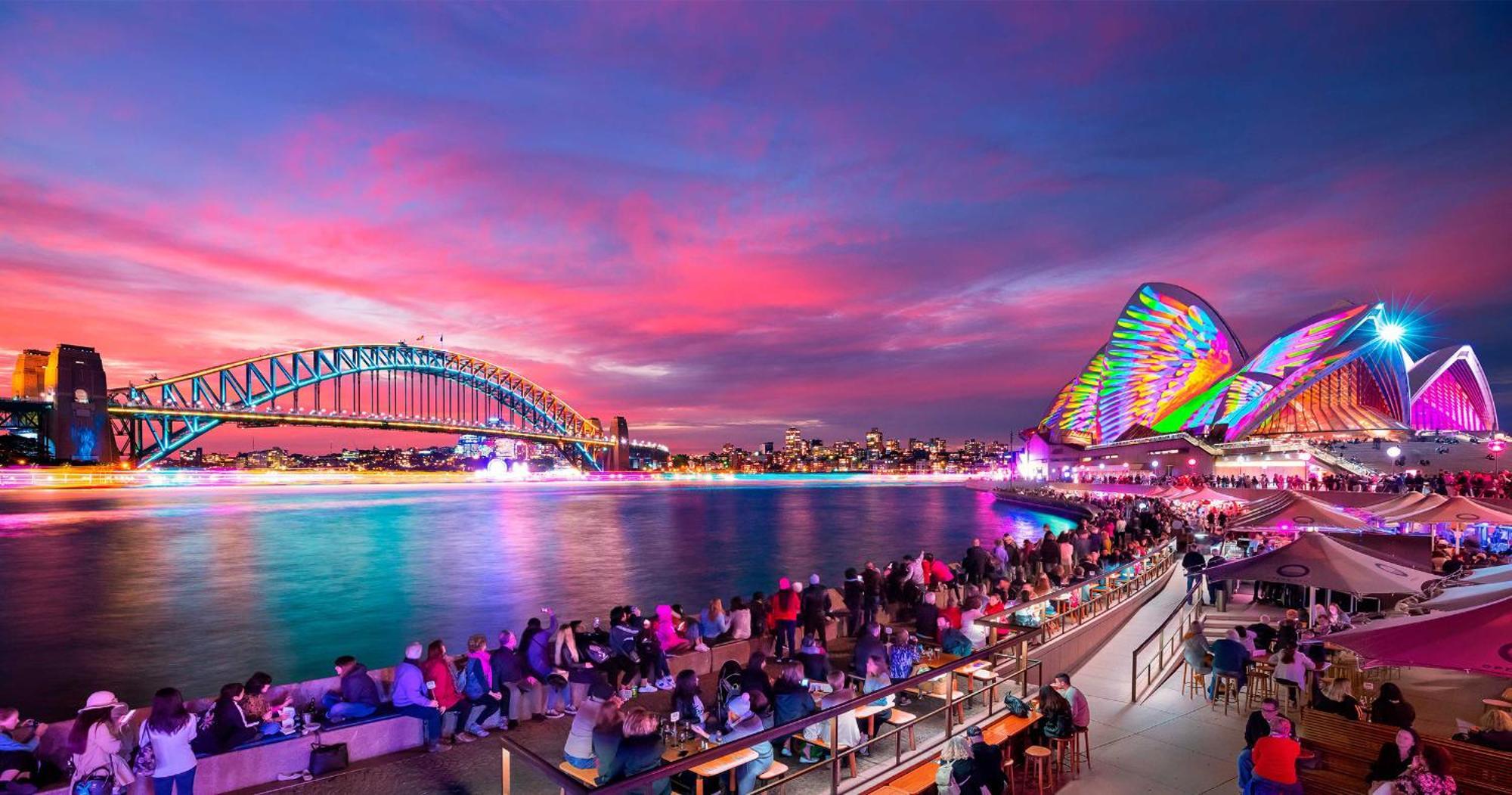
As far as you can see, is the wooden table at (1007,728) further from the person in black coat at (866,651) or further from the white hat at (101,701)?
the white hat at (101,701)

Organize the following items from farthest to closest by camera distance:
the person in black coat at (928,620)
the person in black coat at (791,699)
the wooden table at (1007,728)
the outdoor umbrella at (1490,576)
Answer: the person in black coat at (928,620) → the outdoor umbrella at (1490,576) → the person in black coat at (791,699) → the wooden table at (1007,728)

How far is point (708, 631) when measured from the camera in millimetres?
10766

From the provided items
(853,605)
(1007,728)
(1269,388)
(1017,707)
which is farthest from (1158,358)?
(1007,728)

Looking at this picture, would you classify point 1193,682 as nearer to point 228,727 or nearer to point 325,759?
point 325,759

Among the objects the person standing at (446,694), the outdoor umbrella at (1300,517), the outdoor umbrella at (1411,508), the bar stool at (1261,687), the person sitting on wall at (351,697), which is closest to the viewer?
the person sitting on wall at (351,697)

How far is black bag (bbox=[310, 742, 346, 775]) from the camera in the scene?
6703 millimetres

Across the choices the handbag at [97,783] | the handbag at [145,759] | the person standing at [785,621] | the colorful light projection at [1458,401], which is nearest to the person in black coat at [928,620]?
the person standing at [785,621]

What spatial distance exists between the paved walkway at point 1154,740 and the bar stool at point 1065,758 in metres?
0.09

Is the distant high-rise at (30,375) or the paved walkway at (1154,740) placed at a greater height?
the distant high-rise at (30,375)

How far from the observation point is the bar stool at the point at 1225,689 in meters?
8.32

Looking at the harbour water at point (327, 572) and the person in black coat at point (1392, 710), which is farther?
the harbour water at point (327, 572)

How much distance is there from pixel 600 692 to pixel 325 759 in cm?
247

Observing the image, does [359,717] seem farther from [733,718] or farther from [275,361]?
[275,361]

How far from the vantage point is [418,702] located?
7.31 metres
